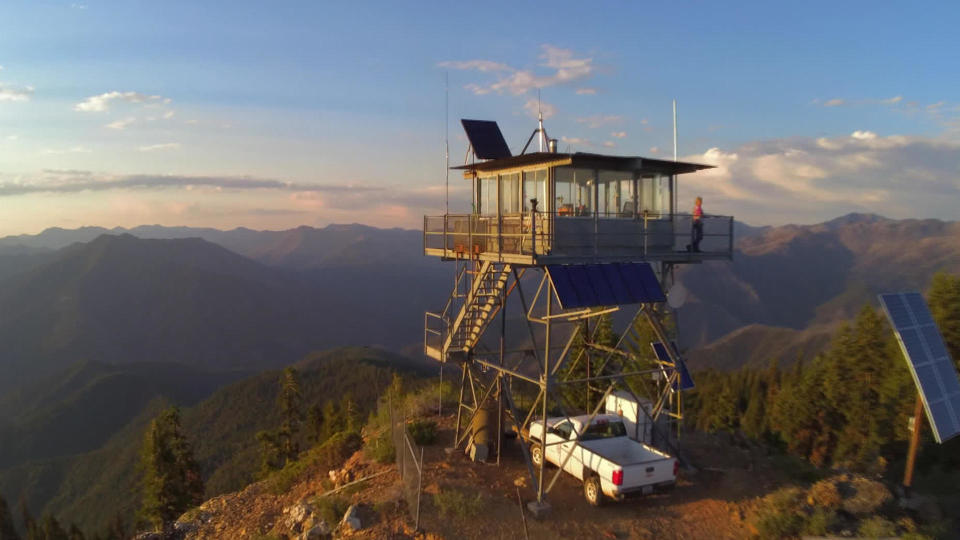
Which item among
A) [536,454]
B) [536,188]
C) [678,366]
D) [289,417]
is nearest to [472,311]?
[536,188]

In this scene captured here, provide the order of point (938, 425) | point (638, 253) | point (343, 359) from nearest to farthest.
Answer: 1. point (938, 425)
2. point (638, 253)
3. point (343, 359)

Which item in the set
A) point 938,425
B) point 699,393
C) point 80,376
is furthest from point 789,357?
point 80,376

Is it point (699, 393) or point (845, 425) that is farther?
point (699, 393)

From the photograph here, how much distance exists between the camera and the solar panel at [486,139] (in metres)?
18.3

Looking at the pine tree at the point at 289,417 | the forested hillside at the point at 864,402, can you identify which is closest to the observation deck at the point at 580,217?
the forested hillside at the point at 864,402

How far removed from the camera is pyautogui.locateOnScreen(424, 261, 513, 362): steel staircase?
56.4 ft

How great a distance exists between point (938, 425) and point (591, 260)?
10285mm

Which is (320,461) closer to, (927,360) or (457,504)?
(457,504)

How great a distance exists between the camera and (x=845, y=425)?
130 feet

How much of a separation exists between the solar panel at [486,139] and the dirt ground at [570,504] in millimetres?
9899

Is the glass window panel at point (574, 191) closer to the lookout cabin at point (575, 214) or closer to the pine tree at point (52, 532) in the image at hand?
the lookout cabin at point (575, 214)

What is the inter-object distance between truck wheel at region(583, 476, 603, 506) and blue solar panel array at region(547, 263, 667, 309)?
4798 mm

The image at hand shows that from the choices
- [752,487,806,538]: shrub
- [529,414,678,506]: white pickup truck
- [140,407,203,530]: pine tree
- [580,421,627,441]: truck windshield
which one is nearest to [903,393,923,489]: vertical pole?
[752,487,806,538]: shrub

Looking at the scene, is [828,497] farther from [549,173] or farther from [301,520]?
[301,520]
